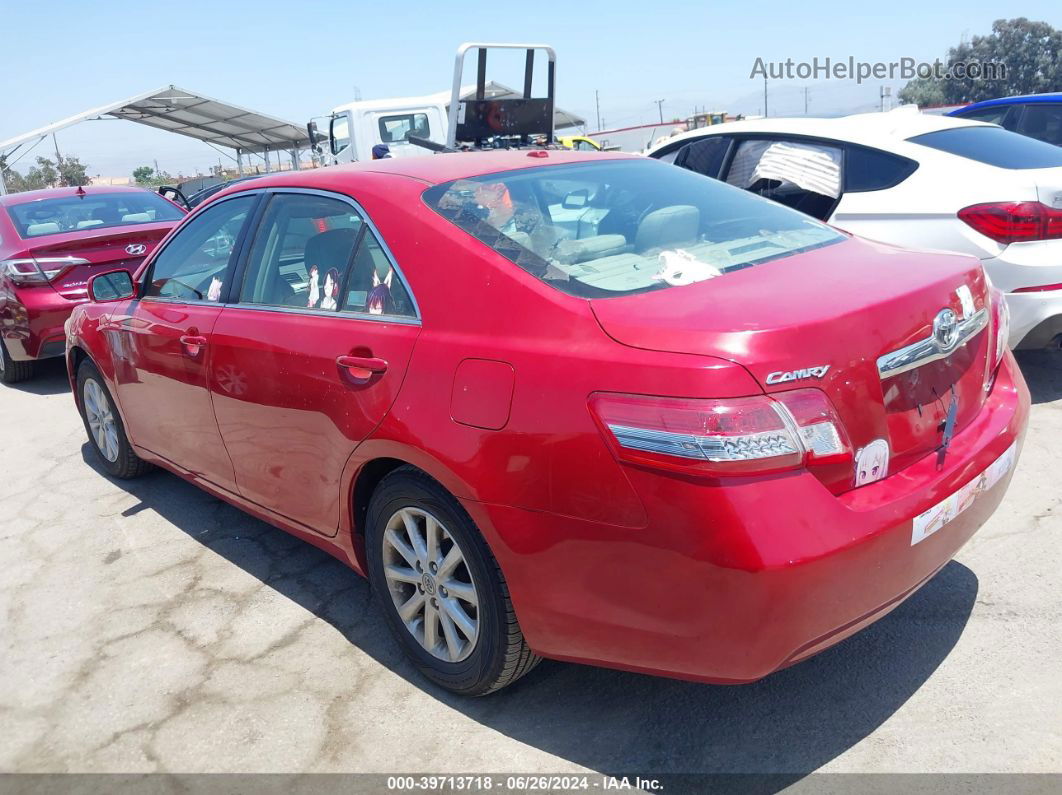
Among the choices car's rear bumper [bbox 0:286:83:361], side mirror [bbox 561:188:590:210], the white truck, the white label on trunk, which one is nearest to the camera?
the white label on trunk

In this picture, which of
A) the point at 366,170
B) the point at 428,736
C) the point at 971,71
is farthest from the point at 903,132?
the point at 971,71

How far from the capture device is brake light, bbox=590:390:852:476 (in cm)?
192

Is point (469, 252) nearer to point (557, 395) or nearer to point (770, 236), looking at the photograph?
point (557, 395)

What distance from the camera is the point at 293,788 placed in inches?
95.0

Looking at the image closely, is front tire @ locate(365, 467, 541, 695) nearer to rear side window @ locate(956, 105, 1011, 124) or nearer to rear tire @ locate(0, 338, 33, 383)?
rear tire @ locate(0, 338, 33, 383)

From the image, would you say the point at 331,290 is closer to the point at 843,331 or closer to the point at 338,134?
the point at 843,331

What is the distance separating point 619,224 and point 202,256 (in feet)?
6.34

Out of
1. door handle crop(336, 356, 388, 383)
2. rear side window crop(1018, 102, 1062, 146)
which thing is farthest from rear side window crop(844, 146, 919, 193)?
rear side window crop(1018, 102, 1062, 146)

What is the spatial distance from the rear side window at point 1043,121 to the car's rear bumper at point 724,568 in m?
8.61

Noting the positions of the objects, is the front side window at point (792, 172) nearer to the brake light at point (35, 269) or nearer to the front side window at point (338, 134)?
the brake light at point (35, 269)

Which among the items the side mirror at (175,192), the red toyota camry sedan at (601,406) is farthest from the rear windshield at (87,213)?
the red toyota camry sedan at (601,406)

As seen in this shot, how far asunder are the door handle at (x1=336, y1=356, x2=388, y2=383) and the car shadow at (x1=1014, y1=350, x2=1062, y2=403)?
12.6 ft

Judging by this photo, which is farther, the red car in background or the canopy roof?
the canopy roof

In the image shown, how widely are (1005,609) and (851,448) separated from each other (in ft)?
4.34
